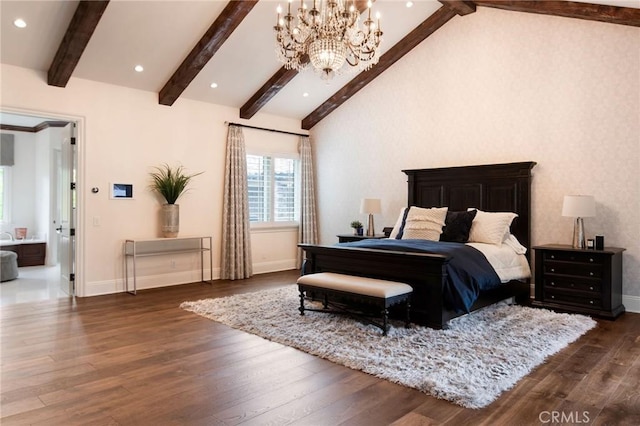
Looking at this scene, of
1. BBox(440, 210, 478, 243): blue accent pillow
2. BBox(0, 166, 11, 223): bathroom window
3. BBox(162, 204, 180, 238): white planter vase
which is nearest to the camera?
BBox(440, 210, 478, 243): blue accent pillow

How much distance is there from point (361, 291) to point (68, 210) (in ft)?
14.4

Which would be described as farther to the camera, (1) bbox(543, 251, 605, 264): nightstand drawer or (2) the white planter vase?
(2) the white planter vase

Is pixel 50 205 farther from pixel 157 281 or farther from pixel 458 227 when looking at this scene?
pixel 458 227

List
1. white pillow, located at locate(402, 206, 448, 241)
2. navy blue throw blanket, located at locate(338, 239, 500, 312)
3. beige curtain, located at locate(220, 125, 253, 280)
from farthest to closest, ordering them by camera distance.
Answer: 1. beige curtain, located at locate(220, 125, 253, 280)
2. white pillow, located at locate(402, 206, 448, 241)
3. navy blue throw blanket, located at locate(338, 239, 500, 312)

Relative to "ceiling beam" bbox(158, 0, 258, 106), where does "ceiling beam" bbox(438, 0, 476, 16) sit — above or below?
above

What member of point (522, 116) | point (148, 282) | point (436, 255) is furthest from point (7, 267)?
point (522, 116)

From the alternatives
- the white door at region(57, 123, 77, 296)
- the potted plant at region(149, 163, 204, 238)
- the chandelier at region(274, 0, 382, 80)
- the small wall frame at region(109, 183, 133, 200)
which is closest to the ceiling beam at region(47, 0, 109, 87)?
the white door at region(57, 123, 77, 296)

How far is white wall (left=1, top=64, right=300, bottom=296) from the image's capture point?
5.59 m

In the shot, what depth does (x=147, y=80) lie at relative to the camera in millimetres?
6055

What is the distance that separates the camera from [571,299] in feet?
15.6

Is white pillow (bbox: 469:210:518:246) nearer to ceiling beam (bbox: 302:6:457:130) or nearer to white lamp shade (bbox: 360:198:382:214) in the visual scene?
white lamp shade (bbox: 360:198:382:214)

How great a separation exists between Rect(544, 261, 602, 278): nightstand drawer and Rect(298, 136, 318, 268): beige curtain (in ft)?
14.1

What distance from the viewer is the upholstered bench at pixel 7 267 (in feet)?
22.6

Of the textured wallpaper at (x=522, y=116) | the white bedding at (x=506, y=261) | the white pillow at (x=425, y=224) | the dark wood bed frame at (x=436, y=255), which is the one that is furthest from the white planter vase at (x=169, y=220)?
the white bedding at (x=506, y=261)
